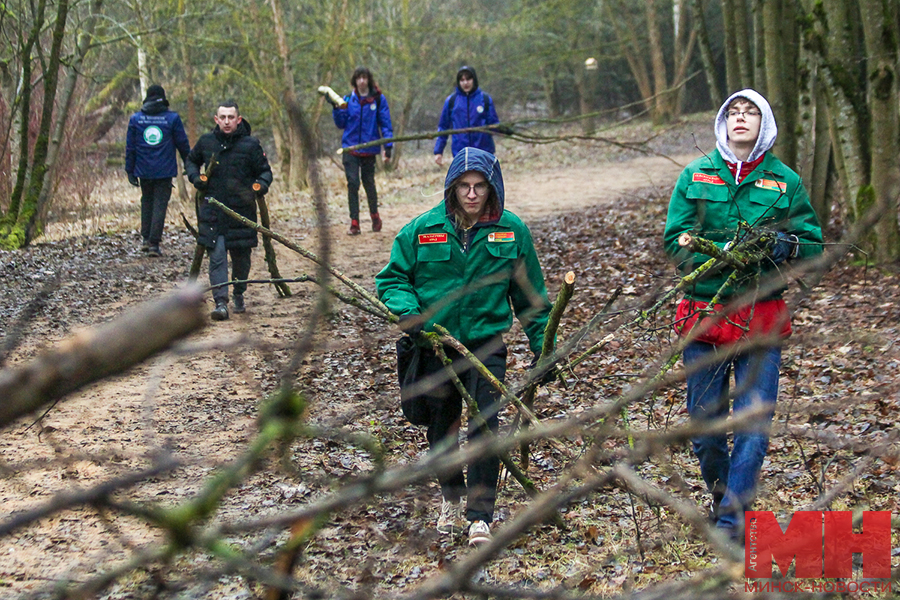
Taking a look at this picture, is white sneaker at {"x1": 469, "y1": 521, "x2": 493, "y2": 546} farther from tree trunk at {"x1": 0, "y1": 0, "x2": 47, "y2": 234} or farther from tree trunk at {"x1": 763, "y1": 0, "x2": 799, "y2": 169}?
tree trunk at {"x1": 0, "y1": 0, "x2": 47, "y2": 234}

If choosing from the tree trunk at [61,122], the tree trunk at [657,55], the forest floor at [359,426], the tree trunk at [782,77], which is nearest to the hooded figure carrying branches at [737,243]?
the forest floor at [359,426]

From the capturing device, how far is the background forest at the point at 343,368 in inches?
57.3

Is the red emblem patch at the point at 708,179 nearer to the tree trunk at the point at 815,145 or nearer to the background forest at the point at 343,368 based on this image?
the background forest at the point at 343,368

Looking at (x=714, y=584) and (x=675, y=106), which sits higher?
(x=675, y=106)

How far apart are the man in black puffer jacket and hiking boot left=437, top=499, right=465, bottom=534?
463 centimetres

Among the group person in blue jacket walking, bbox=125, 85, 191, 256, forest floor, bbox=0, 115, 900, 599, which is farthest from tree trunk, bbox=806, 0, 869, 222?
person in blue jacket walking, bbox=125, 85, 191, 256

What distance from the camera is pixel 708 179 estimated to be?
14.7 feet

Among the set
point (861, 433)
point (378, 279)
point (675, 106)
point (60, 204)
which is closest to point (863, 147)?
point (861, 433)

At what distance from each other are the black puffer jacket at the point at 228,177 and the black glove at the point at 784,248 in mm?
5786

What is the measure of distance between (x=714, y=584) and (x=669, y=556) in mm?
3184

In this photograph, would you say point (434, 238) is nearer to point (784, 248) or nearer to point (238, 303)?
point (784, 248)

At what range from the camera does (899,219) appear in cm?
976

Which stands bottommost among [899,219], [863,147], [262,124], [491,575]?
[491,575]

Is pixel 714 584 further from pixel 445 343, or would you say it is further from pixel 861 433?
pixel 861 433
